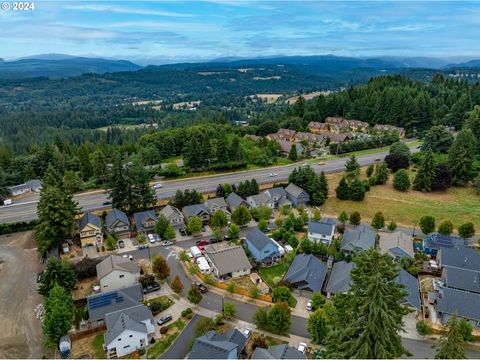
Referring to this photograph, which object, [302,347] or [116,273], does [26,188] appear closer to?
[116,273]

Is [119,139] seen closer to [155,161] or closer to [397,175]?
[155,161]

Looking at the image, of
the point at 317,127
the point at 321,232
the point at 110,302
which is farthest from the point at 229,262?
the point at 317,127

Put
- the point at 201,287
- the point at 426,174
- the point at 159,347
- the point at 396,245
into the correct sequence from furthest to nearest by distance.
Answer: the point at 426,174 < the point at 396,245 < the point at 201,287 < the point at 159,347

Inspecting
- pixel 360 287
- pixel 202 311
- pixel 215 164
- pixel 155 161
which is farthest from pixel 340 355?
pixel 155 161

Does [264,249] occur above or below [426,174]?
below

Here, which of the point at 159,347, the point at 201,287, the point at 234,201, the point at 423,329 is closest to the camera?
the point at 159,347

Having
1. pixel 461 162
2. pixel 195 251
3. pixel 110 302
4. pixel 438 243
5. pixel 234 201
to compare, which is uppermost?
pixel 461 162

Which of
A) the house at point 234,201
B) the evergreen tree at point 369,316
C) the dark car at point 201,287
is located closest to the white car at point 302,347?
the evergreen tree at point 369,316
